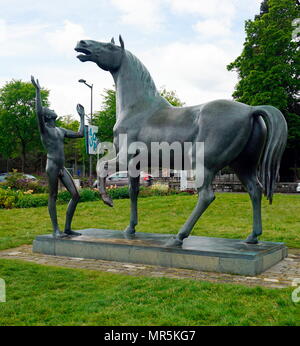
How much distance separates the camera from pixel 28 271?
217 inches

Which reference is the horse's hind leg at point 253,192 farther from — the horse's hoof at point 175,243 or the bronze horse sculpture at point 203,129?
the horse's hoof at point 175,243

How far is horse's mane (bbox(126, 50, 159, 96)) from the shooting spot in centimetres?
708

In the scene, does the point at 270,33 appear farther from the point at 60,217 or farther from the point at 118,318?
the point at 118,318

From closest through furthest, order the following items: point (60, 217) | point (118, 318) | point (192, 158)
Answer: point (118, 318)
point (192, 158)
point (60, 217)

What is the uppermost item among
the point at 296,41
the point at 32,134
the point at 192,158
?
the point at 296,41

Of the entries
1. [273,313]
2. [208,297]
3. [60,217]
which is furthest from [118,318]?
[60,217]

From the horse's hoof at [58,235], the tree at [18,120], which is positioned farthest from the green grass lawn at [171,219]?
the tree at [18,120]

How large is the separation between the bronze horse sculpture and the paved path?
66 cm

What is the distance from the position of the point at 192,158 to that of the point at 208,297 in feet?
8.12

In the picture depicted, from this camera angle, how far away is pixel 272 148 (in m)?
5.54

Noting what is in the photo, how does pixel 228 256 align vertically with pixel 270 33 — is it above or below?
below

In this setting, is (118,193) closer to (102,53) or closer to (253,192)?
(102,53)

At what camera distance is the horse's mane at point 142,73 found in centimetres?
708
